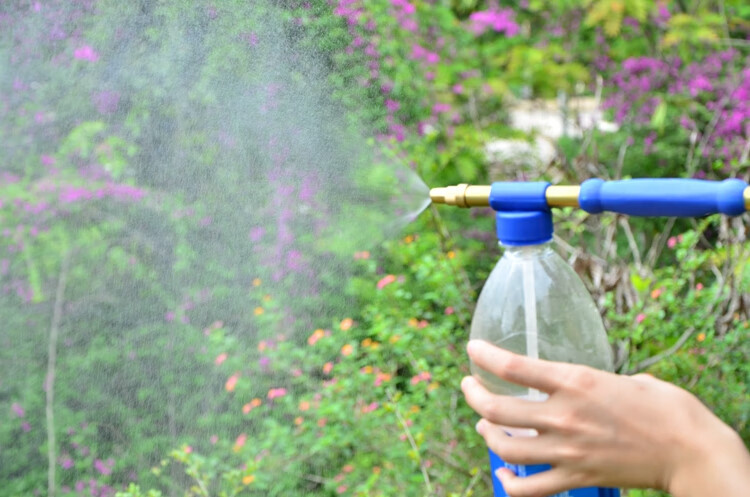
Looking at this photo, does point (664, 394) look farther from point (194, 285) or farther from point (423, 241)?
point (423, 241)

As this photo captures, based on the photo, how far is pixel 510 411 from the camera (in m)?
0.75

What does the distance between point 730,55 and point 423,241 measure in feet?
6.31

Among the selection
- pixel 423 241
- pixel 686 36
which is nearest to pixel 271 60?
pixel 423 241

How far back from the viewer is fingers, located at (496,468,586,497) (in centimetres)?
74

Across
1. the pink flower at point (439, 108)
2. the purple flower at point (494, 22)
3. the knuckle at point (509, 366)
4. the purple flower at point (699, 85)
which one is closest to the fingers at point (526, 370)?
the knuckle at point (509, 366)

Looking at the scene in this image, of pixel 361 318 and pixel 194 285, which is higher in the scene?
pixel 194 285

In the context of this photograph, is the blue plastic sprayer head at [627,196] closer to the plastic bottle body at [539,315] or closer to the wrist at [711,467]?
the plastic bottle body at [539,315]

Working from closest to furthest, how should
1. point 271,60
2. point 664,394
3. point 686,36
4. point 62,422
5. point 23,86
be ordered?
point 664,394
point 271,60
point 23,86
point 62,422
point 686,36

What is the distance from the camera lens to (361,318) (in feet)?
8.86

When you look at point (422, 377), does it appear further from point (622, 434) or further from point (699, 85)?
point (699, 85)

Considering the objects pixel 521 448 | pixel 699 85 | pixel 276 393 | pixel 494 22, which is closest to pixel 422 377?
pixel 276 393

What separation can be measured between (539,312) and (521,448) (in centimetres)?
28

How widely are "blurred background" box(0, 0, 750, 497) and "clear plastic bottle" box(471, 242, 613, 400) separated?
0.49 metres

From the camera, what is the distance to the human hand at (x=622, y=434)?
0.70 meters
